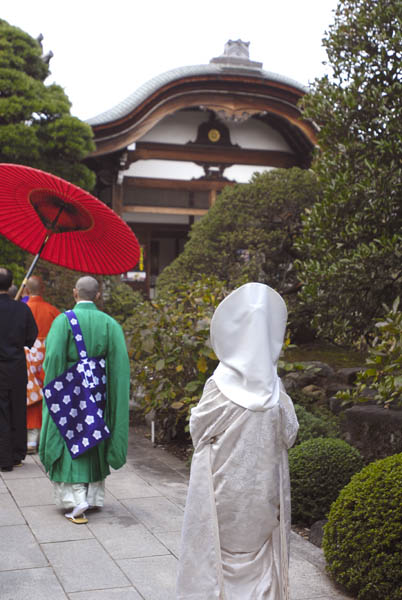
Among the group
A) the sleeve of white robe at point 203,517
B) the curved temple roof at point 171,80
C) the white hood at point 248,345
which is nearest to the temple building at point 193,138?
the curved temple roof at point 171,80

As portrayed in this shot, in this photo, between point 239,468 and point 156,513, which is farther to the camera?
point 156,513

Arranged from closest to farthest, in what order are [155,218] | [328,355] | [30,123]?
[328,355]
[30,123]
[155,218]

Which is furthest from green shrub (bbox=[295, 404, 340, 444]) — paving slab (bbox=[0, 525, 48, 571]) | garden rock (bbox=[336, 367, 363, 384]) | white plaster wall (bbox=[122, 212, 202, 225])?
white plaster wall (bbox=[122, 212, 202, 225])

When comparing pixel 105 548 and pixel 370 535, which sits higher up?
pixel 370 535

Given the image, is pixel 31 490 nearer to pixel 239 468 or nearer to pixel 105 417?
pixel 105 417

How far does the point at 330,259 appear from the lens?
255 inches

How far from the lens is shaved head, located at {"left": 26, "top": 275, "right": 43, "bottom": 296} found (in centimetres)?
750

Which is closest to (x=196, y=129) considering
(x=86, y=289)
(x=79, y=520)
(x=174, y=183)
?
(x=174, y=183)

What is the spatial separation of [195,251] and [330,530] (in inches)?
260

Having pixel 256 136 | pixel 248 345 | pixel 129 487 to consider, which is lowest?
pixel 129 487

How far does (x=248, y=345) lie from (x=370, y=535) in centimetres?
156

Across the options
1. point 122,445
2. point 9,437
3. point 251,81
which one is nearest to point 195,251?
point 9,437

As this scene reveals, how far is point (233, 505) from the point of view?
3031 mm

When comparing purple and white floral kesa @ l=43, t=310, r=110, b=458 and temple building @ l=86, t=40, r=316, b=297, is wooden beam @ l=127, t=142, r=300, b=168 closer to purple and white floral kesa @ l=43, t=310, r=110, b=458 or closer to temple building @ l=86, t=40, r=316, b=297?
temple building @ l=86, t=40, r=316, b=297
